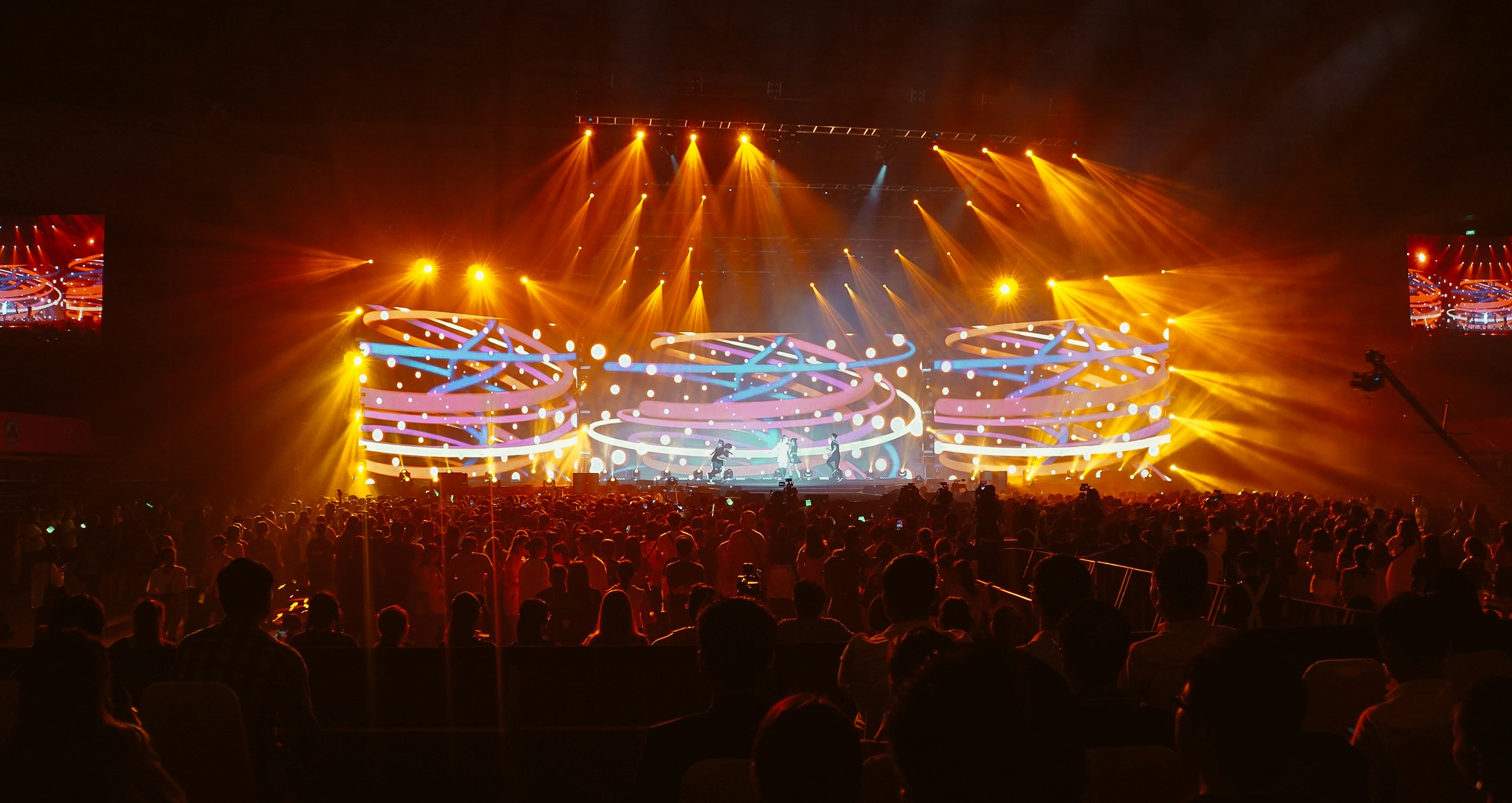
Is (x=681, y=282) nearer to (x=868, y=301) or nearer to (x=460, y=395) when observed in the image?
(x=868, y=301)

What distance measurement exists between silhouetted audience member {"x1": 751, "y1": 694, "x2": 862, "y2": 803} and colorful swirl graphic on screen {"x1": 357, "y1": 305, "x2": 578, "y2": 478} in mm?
25601

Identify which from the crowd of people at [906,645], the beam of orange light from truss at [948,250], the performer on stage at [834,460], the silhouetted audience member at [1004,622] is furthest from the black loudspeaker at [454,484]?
the silhouetted audience member at [1004,622]

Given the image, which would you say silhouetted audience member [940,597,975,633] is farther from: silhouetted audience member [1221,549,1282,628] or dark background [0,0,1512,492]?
dark background [0,0,1512,492]

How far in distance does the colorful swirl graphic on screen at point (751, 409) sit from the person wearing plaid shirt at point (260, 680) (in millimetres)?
31716

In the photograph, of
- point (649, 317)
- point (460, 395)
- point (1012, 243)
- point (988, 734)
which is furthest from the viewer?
point (649, 317)

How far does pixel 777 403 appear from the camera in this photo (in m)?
35.7

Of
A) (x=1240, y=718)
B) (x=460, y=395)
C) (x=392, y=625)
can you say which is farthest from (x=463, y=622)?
(x=460, y=395)

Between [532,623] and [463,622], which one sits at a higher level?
[463,622]

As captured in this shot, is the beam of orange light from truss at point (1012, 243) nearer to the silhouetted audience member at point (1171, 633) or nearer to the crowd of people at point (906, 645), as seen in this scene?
the crowd of people at point (906, 645)

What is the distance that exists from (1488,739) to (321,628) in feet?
17.4

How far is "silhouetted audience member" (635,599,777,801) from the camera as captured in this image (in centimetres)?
260

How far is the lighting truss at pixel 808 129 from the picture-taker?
18350 millimetres

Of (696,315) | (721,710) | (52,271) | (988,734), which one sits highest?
(696,315)

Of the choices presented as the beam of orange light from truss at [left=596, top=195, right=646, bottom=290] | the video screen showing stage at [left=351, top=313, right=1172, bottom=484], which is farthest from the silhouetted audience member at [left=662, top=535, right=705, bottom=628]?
the video screen showing stage at [left=351, top=313, right=1172, bottom=484]
